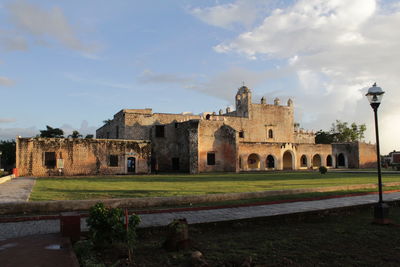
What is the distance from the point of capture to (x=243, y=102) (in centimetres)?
4125

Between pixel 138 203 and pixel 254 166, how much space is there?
97.7 ft

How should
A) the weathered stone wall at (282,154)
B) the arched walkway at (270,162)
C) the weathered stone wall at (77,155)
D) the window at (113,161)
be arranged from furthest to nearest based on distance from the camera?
the arched walkway at (270,162) → the weathered stone wall at (282,154) → the window at (113,161) → the weathered stone wall at (77,155)

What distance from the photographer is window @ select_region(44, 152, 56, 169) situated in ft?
83.5

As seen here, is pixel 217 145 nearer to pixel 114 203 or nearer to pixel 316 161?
pixel 316 161

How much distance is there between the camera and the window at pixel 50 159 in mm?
25438

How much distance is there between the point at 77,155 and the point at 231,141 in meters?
14.5

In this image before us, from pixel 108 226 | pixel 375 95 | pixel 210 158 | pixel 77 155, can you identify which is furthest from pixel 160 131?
pixel 108 226

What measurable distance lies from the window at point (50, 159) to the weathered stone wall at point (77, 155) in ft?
0.53

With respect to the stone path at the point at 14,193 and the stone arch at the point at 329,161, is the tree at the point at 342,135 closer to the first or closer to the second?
the stone arch at the point at 329,161

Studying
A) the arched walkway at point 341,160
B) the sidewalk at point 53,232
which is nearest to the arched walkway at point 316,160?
the arched walkway at point 341,160

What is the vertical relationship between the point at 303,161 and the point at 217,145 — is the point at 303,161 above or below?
below

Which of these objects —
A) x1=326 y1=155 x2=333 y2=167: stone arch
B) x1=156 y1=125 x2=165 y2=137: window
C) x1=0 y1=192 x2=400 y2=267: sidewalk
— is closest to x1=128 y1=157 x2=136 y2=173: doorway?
x1=156 y1=125 x2=165 y2=137: window

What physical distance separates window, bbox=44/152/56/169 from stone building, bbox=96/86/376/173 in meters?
7.64

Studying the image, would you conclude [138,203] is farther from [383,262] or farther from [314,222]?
[383,262]
